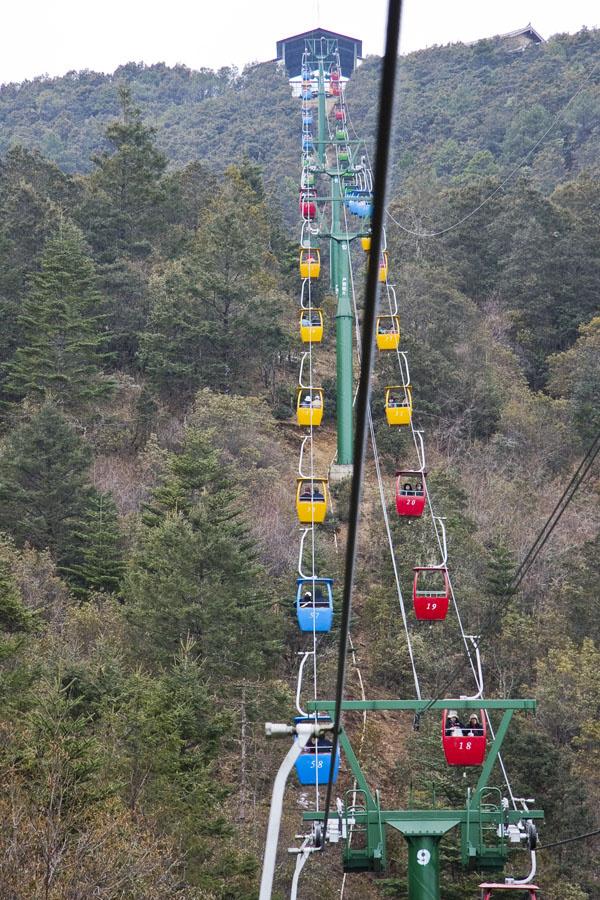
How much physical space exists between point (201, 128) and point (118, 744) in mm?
77728

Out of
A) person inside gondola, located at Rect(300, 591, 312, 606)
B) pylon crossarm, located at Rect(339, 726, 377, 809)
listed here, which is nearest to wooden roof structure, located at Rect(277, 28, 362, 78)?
person inside gondola, located at Rect(300, 591, 312, 606)

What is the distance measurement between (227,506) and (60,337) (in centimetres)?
1345

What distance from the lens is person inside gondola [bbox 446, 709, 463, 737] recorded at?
47.0 feet

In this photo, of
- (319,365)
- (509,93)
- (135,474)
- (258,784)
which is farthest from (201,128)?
(258,784)

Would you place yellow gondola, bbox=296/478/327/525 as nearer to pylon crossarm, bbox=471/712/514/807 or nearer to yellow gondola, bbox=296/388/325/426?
yellow gondola, bbox=296/388/325/426

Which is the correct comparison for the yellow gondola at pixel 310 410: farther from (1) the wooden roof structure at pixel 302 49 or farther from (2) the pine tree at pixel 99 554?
(1) the wooden roof structure at pixel 302 49

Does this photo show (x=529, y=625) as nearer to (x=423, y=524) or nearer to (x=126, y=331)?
(x=423, y=524)

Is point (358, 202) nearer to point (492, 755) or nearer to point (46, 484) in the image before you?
point (46, 484)

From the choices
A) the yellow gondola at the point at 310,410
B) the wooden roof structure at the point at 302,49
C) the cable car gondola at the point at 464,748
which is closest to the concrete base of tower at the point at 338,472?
the yellow gondola at the point at 310,410

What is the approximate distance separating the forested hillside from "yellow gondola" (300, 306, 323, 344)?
9.76ft

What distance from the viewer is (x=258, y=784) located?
21.6 meters

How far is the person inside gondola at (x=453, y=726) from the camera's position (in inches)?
563

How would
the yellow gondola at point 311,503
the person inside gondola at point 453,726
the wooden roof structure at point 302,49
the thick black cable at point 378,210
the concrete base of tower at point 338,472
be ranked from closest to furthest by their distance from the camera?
the thick black cable at point 378,210
the person inside gondola at point 453,726
the yellow gondola at point 311,503
the concrete base of tower at point 338,472
the wooden roof structure at point 302,49

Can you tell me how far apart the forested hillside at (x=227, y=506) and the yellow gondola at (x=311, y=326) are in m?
2.98
